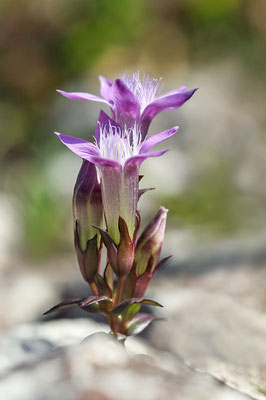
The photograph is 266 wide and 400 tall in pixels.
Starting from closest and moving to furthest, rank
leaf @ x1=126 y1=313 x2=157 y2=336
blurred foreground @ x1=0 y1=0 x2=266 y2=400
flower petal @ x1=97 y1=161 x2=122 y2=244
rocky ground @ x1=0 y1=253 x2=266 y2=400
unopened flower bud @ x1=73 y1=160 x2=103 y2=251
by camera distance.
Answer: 1. rocky ground @ x1=0 y1=253 x2=266 y2=400
2. blurred foreground @ x1=0 y1=0 x2=266 y2=400
3. flower petal @ x1=97 y1=161 x2=122 y2=244
4. unopened flower bud @ x1=73 y1=160 x2=103 y2=251
5. leaf @ x1=126 y1=313 x2=157 y2=336

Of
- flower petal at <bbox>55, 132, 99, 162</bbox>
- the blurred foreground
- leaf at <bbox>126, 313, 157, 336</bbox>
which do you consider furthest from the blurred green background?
flower petal at <bbox>55, 132, 99, 162</bbox>

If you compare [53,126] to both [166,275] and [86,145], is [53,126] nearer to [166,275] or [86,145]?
[166,275]

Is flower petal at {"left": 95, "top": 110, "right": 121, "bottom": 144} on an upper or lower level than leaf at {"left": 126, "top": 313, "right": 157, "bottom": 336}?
upper

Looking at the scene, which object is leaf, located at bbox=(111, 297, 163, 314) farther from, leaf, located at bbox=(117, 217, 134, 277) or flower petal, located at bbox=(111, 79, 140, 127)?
flower petal, located at bbox=(111, 79, 140, 127)

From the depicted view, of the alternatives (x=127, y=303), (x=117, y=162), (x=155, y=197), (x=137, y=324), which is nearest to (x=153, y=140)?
(x=117, y=162)

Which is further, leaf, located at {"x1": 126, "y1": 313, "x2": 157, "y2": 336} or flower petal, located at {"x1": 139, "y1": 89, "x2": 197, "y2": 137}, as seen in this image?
leaf, located at {"x1": 126, "y1": 313, "x2": 157, "y2": 336}

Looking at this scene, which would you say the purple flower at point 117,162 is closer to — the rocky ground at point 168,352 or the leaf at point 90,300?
the leaf at point 90,300
